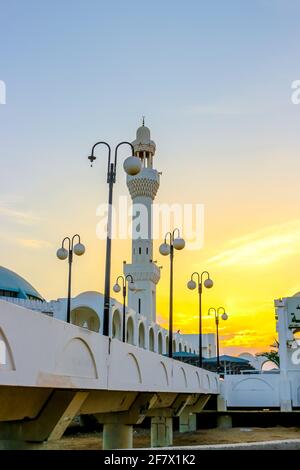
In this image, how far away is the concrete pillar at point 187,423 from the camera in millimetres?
36562

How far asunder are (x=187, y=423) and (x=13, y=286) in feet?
81.7

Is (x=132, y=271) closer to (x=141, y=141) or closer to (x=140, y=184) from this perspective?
(x=140, y=184)

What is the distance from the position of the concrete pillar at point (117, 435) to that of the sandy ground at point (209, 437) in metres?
11.0

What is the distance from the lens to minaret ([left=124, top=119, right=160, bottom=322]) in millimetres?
57719

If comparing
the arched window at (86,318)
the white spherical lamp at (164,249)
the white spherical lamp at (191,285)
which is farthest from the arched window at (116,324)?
the white spherical lamp at (164,249)

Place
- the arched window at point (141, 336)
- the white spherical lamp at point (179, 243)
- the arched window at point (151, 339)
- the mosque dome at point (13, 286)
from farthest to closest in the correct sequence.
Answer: the arched window at point (151, 339)
the arched window at point (141, 336)
the mosque dome at point (13, 286)
the white spherical lamp at point (179, 243)

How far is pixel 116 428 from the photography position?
17.5 meters

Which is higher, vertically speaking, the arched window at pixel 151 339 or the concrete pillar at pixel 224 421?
the arched window at pixel 151 339

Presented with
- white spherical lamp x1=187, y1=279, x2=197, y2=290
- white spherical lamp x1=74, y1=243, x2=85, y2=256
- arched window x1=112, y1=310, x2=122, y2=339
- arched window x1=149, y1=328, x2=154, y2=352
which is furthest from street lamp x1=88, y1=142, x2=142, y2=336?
arched window x1=149, y1=328, x2=154, y2=352

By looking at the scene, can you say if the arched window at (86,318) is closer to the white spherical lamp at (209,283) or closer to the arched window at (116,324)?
the arched window at (116,324)

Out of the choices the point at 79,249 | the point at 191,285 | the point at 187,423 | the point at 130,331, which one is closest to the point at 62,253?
the point at 79,249

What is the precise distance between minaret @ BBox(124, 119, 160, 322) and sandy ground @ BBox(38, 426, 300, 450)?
22948mm

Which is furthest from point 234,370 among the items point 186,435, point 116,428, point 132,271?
point 116,428

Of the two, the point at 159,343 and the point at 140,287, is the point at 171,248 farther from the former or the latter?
the point at 159,343
